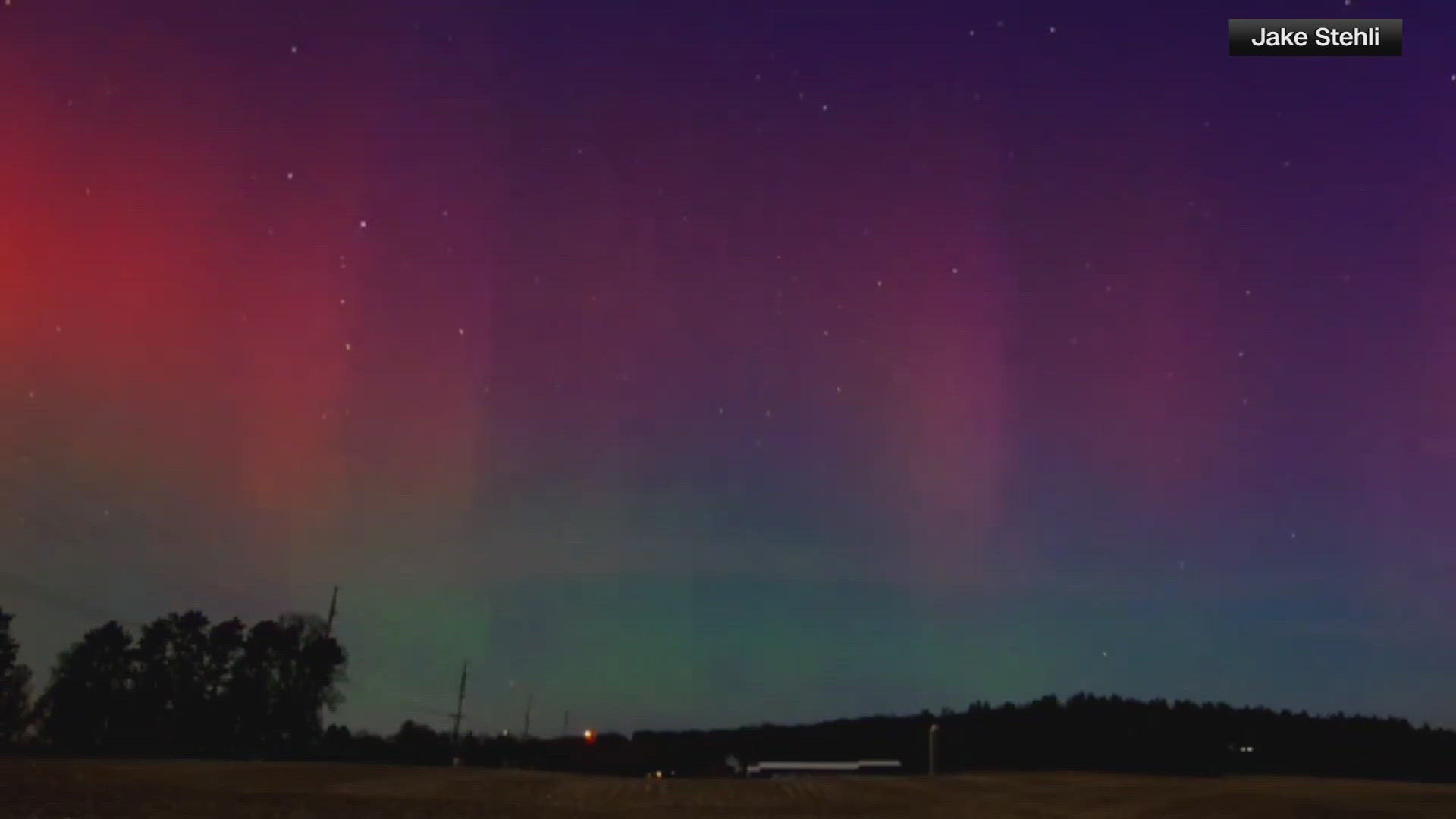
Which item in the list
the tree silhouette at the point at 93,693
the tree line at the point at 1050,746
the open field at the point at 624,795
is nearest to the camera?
the open field at the point at 624,795

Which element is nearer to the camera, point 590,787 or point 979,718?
point 590,787

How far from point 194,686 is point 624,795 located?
73722 mm

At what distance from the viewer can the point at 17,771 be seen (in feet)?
94.9

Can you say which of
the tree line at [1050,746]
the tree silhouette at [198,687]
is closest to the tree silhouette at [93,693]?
the tree silhouette at [198,687]

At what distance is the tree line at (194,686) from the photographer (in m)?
87.7

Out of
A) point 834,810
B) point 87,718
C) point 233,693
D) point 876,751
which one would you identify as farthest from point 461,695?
point 834,810

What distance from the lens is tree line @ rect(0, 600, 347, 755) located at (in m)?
87.7

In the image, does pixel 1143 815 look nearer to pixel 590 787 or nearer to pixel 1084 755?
pixel 590 787

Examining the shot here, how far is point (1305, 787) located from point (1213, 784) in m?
2.15

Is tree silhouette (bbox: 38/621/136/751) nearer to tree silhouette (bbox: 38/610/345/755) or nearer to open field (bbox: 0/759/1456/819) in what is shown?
tree silhouette (bbox: 38/610/345/755)

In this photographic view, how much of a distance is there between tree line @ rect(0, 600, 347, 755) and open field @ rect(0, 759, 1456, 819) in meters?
58.9

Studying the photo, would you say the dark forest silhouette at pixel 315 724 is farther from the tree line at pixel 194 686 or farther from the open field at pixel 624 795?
the open field at pixel 624 795

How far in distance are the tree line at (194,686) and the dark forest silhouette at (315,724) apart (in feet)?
0.29

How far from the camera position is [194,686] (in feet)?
296
